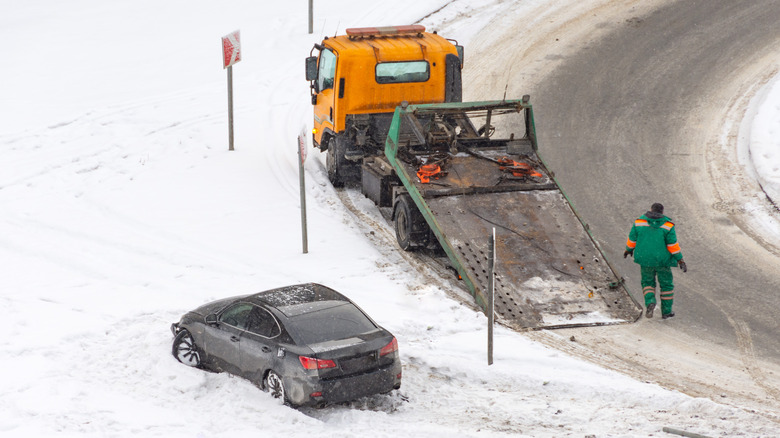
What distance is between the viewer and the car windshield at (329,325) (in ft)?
32.1

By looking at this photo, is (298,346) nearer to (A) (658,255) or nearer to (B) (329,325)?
(B) (329,325)

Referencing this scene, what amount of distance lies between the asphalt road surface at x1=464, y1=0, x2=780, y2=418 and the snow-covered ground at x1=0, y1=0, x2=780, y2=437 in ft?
3.13

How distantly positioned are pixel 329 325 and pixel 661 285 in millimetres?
4857

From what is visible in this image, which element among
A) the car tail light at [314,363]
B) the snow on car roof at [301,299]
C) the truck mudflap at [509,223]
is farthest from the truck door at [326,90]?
the car tail light at [314,363]

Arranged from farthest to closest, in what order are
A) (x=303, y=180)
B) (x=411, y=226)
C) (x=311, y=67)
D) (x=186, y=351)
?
(x=311, y=67)
(x=411, y=226)
(x=303, y=180)
(x=186, y=351)

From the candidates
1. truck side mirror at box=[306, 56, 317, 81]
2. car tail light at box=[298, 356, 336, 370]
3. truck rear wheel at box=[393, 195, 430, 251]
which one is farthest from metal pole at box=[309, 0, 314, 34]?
car tail light at box=[298, 356, 336, 370]

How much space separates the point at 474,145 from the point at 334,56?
3.25 m

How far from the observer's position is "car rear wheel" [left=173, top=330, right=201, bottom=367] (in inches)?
436

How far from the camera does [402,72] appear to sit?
55.7 feet

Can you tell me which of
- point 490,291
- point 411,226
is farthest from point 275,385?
point 411,226

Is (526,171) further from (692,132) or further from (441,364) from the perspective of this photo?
(692,132)

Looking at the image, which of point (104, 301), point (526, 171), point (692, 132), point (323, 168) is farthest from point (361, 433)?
point (692, 132)

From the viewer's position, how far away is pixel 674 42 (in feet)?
78.0

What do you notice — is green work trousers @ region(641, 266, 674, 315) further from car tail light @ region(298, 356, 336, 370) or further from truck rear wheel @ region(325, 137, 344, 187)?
truck rear wheel @ region(325, 137, 344, 187)
